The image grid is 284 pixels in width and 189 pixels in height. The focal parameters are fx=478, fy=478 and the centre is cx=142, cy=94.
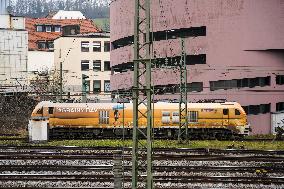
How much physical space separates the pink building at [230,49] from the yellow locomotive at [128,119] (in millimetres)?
12422

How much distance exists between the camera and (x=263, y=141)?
3866 cm

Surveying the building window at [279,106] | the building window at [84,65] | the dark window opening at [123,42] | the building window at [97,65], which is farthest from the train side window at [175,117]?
the building window at [97,65]

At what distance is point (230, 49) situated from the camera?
174ft

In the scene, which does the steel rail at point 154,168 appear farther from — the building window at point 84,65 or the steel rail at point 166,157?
the building window at point 84,65

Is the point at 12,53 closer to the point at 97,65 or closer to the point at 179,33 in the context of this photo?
the point at 97,65

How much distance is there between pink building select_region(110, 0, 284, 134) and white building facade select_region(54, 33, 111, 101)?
97.9 feet

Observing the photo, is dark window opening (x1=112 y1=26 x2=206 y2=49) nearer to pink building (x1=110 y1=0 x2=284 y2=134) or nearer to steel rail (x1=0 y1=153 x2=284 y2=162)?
pink building (x1=110 y1=0 x2=284 y2=134)

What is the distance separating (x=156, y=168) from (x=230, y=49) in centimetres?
3053

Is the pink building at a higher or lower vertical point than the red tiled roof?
lower

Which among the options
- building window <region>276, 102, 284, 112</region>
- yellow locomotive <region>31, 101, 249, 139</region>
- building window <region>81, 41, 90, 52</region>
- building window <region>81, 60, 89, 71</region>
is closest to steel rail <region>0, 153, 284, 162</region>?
yellow locomotive <region>31, 101, 249, 139</region>

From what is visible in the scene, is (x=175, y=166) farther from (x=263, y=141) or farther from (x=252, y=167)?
Result: (x=263, y=141)

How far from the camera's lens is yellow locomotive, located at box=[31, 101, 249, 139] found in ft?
133

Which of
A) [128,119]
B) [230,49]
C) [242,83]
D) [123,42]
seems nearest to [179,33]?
[230,49]

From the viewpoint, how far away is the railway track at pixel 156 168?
76.5 ft
